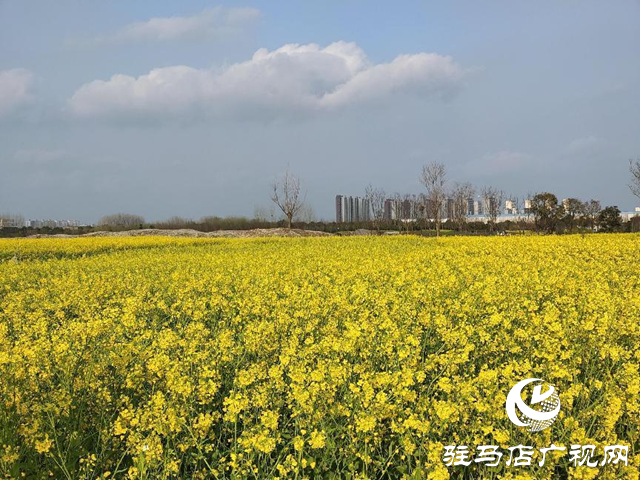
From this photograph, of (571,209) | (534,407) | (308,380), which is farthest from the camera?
(571,209)

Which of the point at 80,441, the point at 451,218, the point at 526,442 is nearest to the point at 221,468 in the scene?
the point at 80,441

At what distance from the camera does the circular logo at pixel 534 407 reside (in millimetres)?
3111

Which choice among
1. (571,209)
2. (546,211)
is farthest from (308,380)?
(571,209)

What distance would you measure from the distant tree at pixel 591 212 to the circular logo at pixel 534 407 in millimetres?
53409

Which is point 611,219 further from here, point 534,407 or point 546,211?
point 534,407

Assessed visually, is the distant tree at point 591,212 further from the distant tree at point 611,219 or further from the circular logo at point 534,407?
the circular logo at point 534,407

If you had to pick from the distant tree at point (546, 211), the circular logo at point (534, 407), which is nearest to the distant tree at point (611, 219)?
the distant tree at point (546, 211)

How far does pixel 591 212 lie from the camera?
54.0 m

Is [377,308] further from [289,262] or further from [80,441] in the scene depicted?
[289,262]

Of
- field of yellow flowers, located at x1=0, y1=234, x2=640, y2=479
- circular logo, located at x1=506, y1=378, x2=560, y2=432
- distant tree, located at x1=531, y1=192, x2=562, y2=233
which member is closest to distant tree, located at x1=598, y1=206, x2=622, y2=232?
distant tree, located at x1=531, y1=192, x2=562, y2=233

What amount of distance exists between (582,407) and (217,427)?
2871mm

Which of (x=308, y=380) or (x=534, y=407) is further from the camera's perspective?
(x=534, y=407)

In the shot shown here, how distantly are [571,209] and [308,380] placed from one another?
54.4 m

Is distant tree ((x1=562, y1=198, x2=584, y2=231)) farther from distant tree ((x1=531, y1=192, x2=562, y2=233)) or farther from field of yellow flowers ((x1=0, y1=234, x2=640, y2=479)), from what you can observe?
field of yellow flowers ((x1=0, y1=234, x2=640, y2=479))
